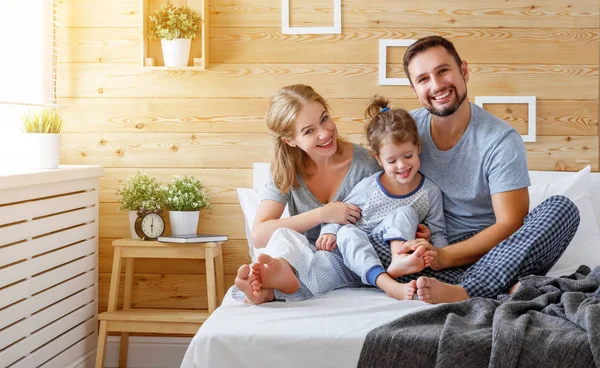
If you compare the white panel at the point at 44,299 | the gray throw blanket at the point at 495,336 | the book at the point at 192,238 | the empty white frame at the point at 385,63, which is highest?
the empty white frame at the point at 385,63

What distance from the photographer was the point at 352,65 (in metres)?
3.05

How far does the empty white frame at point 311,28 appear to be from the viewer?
302cm

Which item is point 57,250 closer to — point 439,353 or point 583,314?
point 439,353

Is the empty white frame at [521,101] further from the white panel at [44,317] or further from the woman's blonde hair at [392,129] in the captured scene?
the white panel at [44,317]

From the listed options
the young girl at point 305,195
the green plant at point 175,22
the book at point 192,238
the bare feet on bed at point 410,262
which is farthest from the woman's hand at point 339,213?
the green plant at point 175,22

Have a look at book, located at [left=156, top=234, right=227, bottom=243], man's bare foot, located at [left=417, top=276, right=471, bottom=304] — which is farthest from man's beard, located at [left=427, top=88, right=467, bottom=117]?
book, located at [left=156, top=234, right=227, bottom=243]

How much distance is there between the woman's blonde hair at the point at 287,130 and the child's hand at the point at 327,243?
0.85 ft

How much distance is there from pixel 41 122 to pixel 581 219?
6.52 ft

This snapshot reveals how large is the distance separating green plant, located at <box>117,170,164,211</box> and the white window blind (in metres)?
0.44

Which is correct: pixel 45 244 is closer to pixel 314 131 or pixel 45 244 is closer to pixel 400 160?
pixel 314 131

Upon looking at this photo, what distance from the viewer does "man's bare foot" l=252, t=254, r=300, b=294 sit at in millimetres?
1978

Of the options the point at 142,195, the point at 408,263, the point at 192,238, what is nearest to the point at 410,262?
the point at 408,263

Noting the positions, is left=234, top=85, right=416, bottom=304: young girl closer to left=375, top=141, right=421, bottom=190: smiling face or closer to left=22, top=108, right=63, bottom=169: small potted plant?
left=375, top=141, right=421, bottom=190: smiling face

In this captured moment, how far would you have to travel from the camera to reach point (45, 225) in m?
2.54
